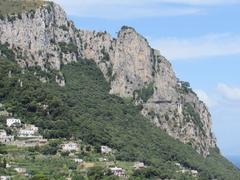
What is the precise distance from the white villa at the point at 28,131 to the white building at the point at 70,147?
5.26 metres

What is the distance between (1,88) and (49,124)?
11.7m

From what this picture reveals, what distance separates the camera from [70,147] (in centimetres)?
13712

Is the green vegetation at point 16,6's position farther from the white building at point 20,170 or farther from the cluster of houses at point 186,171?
the white building at point 20,170

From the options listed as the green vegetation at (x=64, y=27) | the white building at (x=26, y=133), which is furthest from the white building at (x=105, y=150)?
the green vegetation at (x=64, y=27)

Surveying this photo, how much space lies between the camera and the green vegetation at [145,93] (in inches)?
7608

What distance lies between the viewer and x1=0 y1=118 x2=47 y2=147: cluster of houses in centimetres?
13338

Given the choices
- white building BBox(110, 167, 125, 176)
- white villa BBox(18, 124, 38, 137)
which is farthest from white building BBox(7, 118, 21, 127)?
white building BBox(110, 167, 125, 176)

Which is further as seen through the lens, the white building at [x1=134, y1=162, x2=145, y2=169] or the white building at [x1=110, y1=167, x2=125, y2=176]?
the white building at [x1=134, y1=162, x2=145, y2=169]

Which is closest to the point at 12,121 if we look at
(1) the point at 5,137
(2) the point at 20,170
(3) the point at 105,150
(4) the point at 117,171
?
(1) the point at 5,137

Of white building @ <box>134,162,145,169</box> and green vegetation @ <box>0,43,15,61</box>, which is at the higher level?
green vegetation @ <box>0,43,15,61</box>

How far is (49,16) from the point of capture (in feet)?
613

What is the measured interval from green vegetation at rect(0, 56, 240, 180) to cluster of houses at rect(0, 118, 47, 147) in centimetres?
198

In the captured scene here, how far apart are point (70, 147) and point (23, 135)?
7172 mm

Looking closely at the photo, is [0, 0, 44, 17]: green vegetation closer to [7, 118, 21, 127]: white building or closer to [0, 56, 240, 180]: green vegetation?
[0, 56, 240, 180]: green vegetation
